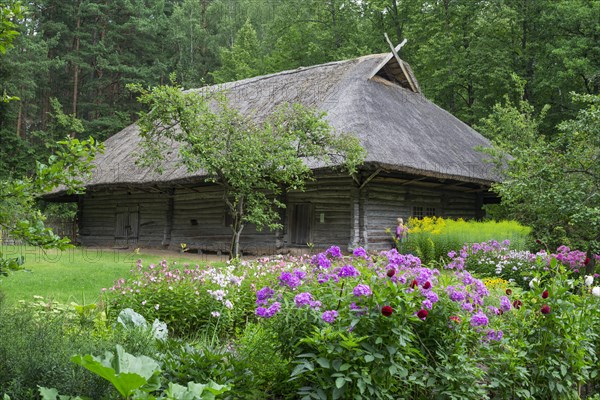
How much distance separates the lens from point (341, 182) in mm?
15156

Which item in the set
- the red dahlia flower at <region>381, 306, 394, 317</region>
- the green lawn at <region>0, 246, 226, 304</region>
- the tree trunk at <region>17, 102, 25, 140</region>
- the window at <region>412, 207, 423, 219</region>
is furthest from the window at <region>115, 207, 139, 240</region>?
the red dahlia flower at <region>381, 306, 394, 317</region>

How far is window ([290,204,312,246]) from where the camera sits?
16.1 m

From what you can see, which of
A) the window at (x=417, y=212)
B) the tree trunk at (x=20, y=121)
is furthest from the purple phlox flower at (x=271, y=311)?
the tree trunk at (x=20, y=121)

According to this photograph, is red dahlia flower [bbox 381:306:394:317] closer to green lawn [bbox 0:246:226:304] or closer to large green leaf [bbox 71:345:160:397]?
large green leaf [bbox 71:345:160:397]

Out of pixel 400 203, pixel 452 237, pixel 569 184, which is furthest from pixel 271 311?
pixel 400 203

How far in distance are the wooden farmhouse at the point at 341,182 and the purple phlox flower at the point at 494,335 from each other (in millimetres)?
9209

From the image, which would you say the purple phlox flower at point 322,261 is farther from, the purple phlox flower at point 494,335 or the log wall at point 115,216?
the log wall at point 115,216

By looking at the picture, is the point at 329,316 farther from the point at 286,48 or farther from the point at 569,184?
the point at 286,48

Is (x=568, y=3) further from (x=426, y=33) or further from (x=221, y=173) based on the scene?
(x=221, y=173)

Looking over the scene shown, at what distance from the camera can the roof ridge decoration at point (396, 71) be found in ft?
64.6

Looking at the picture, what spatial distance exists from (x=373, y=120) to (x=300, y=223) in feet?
12.4

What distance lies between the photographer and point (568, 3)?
77.6 feet

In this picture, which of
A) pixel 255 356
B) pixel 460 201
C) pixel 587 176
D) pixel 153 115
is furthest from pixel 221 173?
pixel 460 201

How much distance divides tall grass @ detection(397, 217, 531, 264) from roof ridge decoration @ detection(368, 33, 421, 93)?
7647 mm
